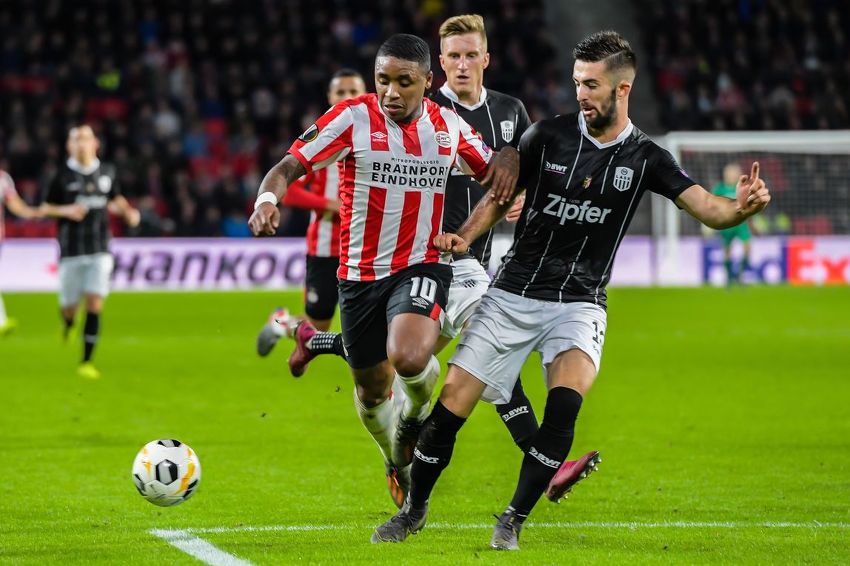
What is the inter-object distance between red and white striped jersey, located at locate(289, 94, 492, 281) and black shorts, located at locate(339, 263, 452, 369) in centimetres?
6

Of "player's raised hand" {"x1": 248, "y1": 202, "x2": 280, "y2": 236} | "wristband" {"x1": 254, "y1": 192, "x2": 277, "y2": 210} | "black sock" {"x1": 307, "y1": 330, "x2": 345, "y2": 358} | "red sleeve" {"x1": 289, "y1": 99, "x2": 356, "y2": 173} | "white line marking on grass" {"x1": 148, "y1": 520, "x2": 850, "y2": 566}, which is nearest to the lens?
"player's raised hand" {"x1": 248, "y1": 202, "x2": 280, "y2": 236}

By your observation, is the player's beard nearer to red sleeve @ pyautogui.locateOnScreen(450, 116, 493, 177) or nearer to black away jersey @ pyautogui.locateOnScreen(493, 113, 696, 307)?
black away jersey @ pyautogui.locateOnScreen(493, 113, 696, 307)

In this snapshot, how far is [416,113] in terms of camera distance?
6254 mm

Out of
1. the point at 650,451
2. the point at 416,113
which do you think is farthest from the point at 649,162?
the point at 650,451

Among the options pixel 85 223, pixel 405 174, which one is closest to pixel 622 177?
pixel 405 174

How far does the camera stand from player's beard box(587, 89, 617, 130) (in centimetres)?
571

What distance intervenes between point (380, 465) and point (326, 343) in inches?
31.7

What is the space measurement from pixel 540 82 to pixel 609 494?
22.2 metres

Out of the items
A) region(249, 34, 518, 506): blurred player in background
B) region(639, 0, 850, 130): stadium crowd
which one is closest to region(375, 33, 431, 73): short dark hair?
region(249, 34, 518, 506): blurred player in background

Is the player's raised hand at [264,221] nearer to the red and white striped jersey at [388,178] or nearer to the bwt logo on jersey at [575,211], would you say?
the red and white striped jersey at [388,178]

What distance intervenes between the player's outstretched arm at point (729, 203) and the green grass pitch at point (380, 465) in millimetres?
1390

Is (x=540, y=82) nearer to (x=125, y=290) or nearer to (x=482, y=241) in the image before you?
(x=125, y=290)

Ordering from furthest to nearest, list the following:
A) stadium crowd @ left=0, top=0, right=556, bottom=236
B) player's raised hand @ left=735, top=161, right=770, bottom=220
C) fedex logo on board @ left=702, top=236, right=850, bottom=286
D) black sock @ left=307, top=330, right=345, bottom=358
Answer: stadium crowd @ left=0, top=0, right=556, bottom=236 < fedex logo on board @ left=702, top=236, right=850, bottom=286 < black sock @ left=307, top=330, right=345, bottom=358 < player's raised hand @ left=735, top=161, right=770, bottom=220

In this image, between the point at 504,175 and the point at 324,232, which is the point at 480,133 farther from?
the point at 324,232
